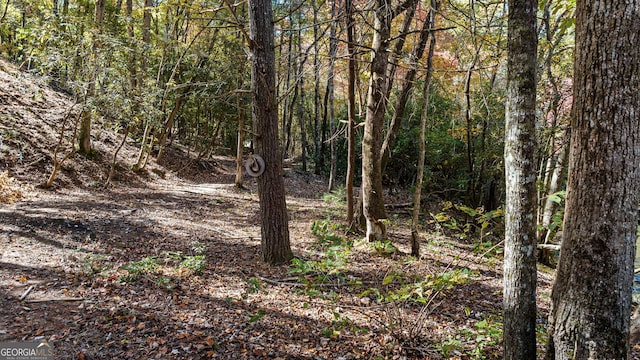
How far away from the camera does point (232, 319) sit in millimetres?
4176

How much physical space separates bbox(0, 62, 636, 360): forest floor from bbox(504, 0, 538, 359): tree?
0.62 m

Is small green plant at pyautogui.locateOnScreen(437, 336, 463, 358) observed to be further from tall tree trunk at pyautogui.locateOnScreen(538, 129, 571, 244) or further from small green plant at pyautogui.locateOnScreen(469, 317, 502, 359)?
tall tree trunk at pyautogui.locateOnScreen(538, 129, 571, 244)

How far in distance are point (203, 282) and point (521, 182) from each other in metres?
4.21

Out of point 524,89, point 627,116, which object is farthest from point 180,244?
point 627,116

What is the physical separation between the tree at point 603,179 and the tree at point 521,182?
0.31 metres

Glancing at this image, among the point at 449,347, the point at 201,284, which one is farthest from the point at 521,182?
the point at 201,284

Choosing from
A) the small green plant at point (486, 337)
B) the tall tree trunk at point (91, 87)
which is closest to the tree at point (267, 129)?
the small green plant at point (486, 337)

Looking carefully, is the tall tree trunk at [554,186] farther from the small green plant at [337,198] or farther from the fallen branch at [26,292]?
the fallen branch at [26,292]

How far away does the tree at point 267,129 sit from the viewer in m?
5.28

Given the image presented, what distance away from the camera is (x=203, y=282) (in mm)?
5160

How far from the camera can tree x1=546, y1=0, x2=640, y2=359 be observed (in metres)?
2.12

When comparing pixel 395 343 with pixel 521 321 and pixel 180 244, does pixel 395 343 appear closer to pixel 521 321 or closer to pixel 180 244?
pixel 521 321

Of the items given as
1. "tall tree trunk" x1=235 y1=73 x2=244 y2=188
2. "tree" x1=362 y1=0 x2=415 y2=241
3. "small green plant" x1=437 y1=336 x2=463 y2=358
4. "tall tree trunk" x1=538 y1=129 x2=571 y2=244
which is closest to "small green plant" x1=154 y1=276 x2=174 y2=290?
"small green plant" x1=437 y1=336 x2=463 y2=358

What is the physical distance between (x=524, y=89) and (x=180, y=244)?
19.6ft
